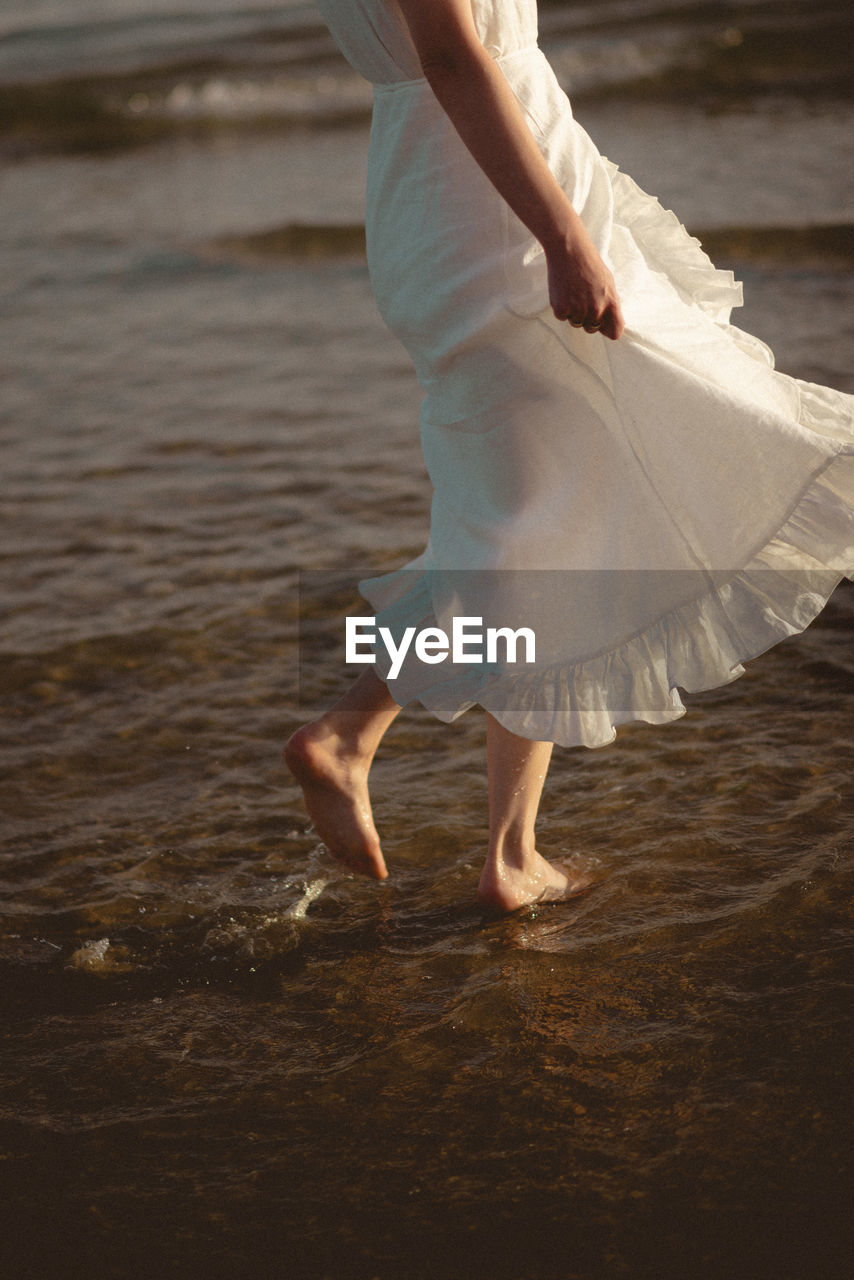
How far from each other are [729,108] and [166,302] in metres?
4.63

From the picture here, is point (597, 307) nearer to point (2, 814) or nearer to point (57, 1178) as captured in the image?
point (57, 1178)

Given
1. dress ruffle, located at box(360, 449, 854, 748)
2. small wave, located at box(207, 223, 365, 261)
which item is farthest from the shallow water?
small wave, located at box(207, 223, 365, 261)

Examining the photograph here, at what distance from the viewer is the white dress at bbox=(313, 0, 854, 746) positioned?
189cm

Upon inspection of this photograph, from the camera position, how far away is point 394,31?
1.81 meters

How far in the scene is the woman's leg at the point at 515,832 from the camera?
7.11 feet

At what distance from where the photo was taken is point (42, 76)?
15.3m

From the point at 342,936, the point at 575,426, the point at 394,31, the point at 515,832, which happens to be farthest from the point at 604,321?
the point at 342,936

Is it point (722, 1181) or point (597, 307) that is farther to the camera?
point (597, 307)

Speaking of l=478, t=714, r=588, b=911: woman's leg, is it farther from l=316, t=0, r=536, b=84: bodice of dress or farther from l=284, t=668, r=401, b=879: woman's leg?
l=316, t=0, r=536, b=84: bodice of dress

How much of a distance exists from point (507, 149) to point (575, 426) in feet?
1.33

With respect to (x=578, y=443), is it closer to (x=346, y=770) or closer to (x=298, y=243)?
(x=346, y=770)

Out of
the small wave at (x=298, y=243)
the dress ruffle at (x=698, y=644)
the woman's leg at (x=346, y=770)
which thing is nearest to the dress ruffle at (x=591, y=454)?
the dress ruffle at (x=698, y=644)

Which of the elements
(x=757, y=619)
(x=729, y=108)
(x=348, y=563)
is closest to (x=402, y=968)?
(x=757, y=619)

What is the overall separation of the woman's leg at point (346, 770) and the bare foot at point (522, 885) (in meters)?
0.19
